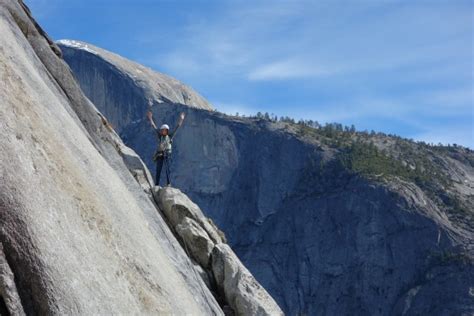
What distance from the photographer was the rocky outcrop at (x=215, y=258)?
17578 mm

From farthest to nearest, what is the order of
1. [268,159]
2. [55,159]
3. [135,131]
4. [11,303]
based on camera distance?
[135,131], [268,159], [55,159], [11,303]

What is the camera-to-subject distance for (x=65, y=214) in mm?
9930

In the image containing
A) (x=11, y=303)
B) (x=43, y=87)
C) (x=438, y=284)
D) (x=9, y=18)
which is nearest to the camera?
(x=11, y=303)

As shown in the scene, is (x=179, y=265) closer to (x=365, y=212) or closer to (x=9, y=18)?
(x=9, y=18)

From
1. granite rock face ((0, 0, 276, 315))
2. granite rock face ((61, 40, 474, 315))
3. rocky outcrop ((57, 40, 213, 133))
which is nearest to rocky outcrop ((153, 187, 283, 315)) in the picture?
granite rock face ((0, 0, 276, 315))

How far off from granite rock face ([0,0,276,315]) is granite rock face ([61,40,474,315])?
11277 centimetres

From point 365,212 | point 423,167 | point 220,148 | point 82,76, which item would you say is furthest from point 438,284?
point 82,76

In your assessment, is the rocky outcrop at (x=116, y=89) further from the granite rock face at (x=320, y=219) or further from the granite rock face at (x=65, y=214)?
the granite rock face at (x=65, y=214)

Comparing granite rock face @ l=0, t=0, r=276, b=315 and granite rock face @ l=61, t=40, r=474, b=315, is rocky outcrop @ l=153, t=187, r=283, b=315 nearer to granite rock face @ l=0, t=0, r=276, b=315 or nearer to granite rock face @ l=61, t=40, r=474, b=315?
granite rock face @ l=0, t=0, r=276, b=315

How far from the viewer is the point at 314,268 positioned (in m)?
138

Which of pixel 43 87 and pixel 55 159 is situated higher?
pixel 43 87

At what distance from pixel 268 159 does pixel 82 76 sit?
5251cm

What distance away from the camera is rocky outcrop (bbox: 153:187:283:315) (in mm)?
17578

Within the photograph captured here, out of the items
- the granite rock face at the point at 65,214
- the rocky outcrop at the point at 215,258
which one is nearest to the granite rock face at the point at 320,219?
the rocky outcrop at the point at 215,258
